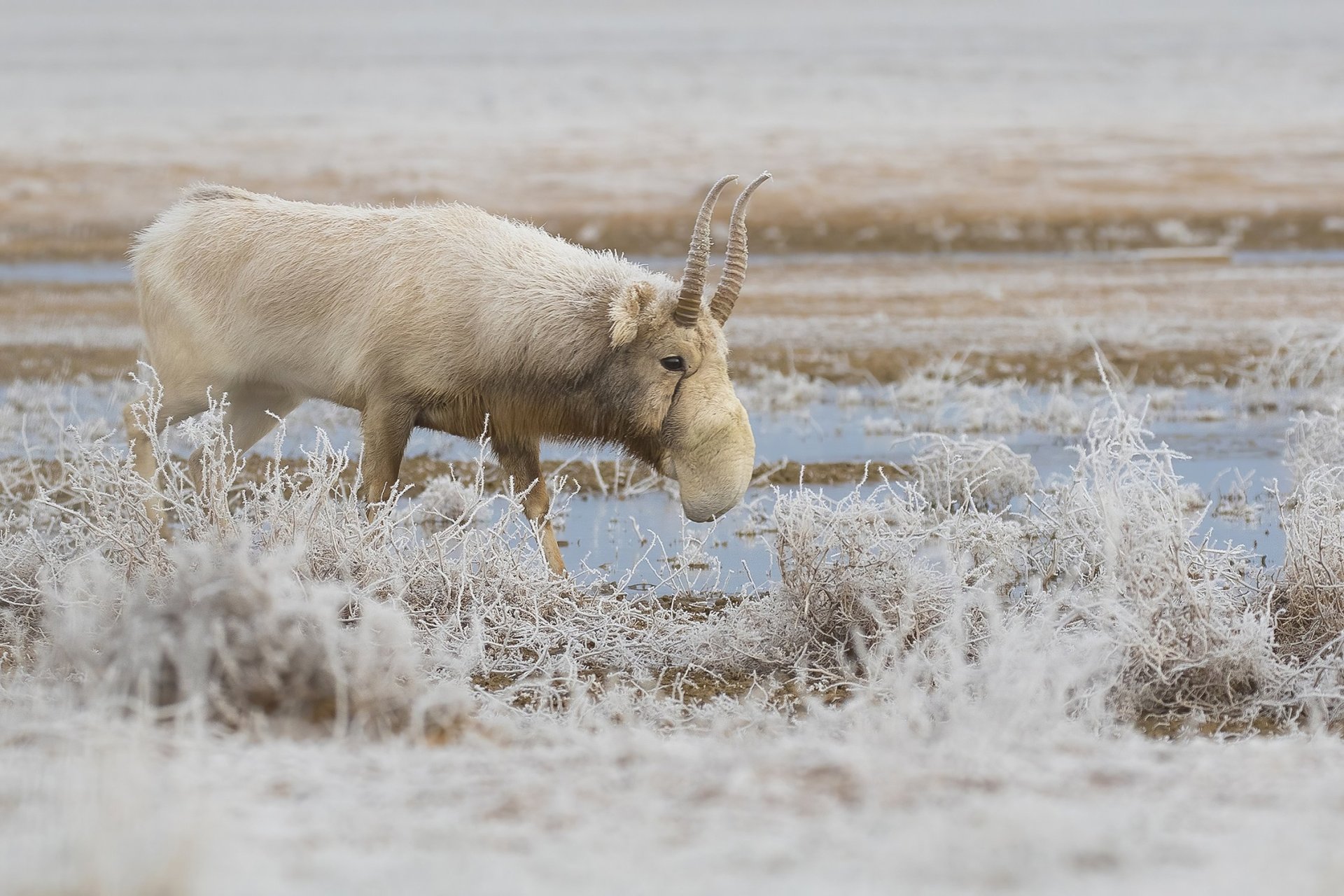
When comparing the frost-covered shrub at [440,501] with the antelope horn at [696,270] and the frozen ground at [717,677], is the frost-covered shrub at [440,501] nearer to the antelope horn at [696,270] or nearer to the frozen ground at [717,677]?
the frozen ground at [717,677]

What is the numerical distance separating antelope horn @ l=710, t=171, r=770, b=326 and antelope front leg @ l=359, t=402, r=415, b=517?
4.46ft

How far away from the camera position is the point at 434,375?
6621 millimetres

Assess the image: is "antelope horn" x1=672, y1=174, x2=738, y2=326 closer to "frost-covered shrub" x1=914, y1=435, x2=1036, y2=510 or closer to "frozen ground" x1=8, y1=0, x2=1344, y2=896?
"frozen ground" x1=8, y1=0, x2=1344, y2=896

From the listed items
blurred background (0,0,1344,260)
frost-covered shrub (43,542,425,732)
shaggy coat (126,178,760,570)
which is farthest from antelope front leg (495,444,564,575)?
blurred background (0,0,1344,260)

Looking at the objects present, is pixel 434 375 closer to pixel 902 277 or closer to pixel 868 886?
pixel 868 886

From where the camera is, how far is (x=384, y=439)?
670cm

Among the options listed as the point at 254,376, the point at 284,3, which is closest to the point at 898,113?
the point at 254,376

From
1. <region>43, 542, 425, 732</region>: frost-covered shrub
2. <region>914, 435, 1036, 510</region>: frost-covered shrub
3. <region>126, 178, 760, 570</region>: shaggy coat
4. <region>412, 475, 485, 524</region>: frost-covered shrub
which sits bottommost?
<region>412, 475, 485, 524</region>: frost-covered shrub

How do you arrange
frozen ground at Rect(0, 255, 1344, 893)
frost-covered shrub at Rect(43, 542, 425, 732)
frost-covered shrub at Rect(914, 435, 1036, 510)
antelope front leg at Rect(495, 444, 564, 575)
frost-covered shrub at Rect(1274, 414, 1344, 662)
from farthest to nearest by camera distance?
frost-covered shrub at Rect(914, 435, 1036, 510) → antelope front leg at Rect(495, 444, 564, 575) → frost-covered shrub at Rect(1274, 414, 1344, 662) → frost-covered shrub at Rect(43, 542, 425, 732) → frozen ground at Rect(0, 255, 1344, 893)

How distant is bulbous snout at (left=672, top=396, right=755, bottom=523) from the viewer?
6.17 m

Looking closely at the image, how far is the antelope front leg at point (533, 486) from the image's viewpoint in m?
7.00

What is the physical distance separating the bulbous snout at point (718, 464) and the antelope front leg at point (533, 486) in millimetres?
898

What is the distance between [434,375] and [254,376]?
1.08m

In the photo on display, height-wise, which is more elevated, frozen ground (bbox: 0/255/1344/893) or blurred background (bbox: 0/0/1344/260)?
blurred background (bbox: 0/0/1344/260)
